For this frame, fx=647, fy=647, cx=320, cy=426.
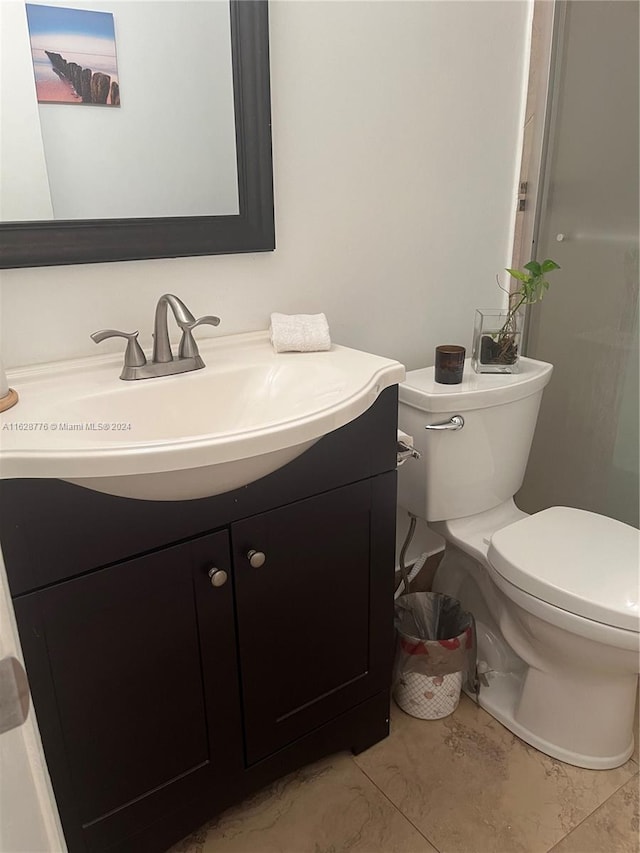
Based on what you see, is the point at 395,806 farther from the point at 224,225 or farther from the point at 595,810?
the point at 224,225

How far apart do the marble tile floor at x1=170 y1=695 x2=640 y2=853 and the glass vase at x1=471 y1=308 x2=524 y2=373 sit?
0.90 meters

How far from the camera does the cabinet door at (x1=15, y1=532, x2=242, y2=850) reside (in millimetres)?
967

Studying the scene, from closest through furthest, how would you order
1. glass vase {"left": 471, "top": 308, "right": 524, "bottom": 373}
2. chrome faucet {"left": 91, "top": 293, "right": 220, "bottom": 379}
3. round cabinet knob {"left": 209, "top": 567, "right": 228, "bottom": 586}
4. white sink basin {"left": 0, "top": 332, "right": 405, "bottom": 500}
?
white sink basin {"left": 0, "top": 332, "right": 405, "bottom": 500}, round cabinet knob {"left": 209, "top": 567, "right": 228, "bottom": 586}, chrome faucet {"left": 91, "top": 293, "right": 220, "bottom": 379}, glass vase {"left": 471, "top": 308, "right": 524, "bottom": 373}

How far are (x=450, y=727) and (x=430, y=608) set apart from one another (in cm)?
29

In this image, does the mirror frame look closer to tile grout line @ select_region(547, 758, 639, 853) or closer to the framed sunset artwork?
the framed sunset artwork

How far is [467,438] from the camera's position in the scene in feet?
5.04

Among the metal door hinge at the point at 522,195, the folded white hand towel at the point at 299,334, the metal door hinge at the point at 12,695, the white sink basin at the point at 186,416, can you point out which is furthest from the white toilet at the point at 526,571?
the metal door hinge at the point at 12,695

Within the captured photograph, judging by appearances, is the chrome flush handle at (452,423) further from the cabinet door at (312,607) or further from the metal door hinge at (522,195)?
the metal door hinge at (522,195)

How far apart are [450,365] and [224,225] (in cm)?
60

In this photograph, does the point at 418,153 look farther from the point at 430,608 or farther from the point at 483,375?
the point at 430,608

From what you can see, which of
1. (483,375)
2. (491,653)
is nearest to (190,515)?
(483,375)

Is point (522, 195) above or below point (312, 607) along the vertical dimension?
above

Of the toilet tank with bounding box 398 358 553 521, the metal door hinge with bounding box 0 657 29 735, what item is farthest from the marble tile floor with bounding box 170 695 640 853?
the metal door hinge with bounding box 0 657 29 735

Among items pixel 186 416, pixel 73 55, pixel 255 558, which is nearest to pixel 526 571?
pixel 255 558
